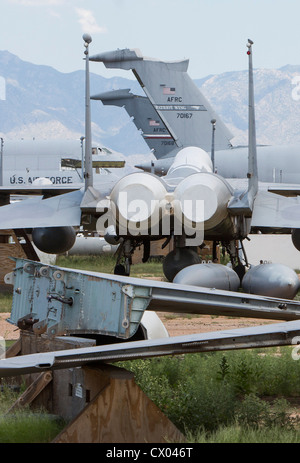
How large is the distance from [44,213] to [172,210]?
114 inches

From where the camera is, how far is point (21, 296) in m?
7.82

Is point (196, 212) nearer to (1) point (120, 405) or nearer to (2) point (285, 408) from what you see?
(2) point (285, 408)

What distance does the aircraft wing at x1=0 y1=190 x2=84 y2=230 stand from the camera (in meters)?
14.5

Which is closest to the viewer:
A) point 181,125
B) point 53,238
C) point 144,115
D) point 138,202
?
point 138,202

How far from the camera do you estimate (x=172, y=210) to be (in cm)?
1321

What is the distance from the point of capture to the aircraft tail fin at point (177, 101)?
88.7 feet

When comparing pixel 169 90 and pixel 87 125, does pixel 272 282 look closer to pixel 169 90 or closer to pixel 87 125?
pixel 87 125

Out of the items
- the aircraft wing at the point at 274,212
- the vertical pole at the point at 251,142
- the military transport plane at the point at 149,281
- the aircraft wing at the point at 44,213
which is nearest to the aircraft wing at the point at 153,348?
the military transport plane at the point at 149,281

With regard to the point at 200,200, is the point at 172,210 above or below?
below

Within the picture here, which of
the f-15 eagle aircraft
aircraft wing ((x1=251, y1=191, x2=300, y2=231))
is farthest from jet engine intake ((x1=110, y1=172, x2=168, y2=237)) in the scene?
aircraft wing ((x1=251, y1=191, x2=300, y2=231))

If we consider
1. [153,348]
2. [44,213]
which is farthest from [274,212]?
[153,348]

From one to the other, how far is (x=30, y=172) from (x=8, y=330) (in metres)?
27.9

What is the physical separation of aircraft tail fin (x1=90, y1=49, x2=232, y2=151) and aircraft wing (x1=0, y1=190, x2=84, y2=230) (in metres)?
12.1

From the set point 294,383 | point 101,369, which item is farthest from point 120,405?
point 294,383
